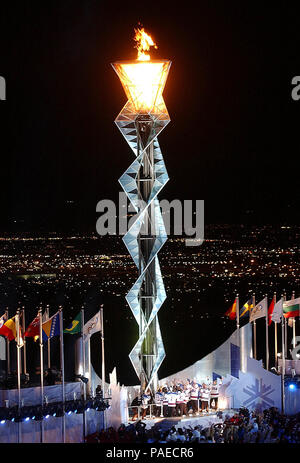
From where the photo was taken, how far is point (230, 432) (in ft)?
102

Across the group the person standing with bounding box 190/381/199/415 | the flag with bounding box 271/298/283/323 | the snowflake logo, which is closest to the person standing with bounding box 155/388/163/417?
the person standing with bounding box 190/381/199/415

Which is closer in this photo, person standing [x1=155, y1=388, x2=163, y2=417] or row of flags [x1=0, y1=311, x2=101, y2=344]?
row of flags [x1=0, y1=311, x2=101, y2=344]

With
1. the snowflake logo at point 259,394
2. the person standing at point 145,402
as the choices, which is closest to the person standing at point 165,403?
the person standing at point 145,402

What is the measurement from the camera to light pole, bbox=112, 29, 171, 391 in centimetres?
3812

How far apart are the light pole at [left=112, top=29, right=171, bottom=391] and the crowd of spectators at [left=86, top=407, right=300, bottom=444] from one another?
493 cm

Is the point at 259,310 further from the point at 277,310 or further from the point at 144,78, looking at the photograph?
the point at 144,78

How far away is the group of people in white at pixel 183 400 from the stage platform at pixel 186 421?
442mm

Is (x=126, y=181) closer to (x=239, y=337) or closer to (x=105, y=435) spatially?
(x=239, y=337)

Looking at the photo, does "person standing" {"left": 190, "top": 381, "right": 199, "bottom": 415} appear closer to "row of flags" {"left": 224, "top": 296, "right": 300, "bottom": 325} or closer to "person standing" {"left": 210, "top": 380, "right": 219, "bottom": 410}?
"person standing" {"left": 210, "top": 380, "right": 219, "bottom": 410}

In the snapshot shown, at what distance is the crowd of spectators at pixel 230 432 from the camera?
28.7 m

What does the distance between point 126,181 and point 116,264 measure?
416 feet

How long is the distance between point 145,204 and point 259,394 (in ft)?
25.6

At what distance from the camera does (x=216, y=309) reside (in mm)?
96062
